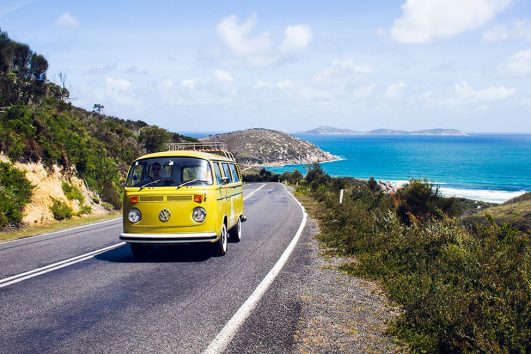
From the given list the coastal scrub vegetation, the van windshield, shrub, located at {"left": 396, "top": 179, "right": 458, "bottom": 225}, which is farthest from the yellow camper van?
Answer: shrub, located at {"left": 396, "top": 179, "right": 458, "bottom": 225}

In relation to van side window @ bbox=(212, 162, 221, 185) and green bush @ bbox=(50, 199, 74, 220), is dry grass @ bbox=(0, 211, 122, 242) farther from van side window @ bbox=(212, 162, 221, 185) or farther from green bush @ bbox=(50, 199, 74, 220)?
van side window @ bbox=(212, 162, 221, 185)

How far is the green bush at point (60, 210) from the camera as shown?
17.4m

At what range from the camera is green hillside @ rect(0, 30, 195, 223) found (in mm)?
18609

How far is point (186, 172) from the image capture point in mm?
9570

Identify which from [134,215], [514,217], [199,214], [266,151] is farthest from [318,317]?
[266,151]

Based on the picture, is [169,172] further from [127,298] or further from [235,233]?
[127,298]

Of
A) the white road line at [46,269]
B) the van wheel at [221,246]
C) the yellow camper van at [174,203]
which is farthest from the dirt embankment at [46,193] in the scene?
the van wheel at [221,246]

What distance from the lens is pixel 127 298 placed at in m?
6.50

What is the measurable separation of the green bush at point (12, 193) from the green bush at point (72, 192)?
2.32 metres

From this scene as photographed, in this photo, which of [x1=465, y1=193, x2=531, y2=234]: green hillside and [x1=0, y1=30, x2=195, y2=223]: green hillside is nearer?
[x1=0, y1=30, x2=195, y2=223]: green hillside

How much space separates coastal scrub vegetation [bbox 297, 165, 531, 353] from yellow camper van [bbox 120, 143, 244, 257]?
9.71 feet

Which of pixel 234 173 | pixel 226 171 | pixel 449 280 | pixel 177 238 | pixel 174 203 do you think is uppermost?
pixel 226 171

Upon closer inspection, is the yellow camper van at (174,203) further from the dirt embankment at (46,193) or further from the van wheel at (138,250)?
the dirt embankment at (46,193)

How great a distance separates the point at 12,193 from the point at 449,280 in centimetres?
1462
